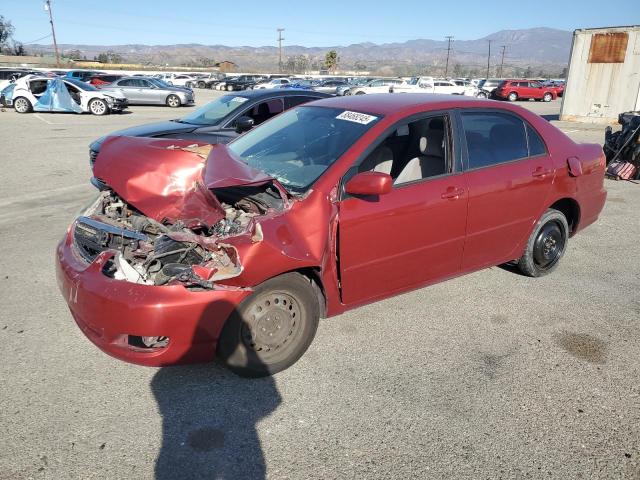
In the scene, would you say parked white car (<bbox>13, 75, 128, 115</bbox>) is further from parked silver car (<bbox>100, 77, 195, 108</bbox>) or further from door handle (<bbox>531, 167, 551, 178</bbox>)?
door handle (<bbox>531, 167, 551, 178</bbox>)

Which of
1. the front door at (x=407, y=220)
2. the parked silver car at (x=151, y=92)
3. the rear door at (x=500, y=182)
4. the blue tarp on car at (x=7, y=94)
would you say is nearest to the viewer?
the front door at (x=407, y=220)

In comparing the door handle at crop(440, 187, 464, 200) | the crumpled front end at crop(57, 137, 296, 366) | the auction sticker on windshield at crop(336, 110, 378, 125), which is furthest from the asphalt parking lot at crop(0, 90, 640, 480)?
the auction sticker on windshield at crop(336, 110, 378, 125)

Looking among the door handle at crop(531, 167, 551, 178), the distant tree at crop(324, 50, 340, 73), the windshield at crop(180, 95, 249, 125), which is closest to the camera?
the door handle at crop(531, 167, 551, 178)

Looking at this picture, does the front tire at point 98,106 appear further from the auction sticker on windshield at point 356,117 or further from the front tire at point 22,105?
the auction sticker on windshield at point 356,117

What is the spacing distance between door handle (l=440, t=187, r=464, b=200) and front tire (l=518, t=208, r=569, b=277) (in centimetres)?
117

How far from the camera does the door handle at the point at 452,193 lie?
3.57 meters

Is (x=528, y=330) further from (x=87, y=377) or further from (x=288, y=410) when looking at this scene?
(x=87, y=377)

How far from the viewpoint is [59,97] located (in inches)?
773

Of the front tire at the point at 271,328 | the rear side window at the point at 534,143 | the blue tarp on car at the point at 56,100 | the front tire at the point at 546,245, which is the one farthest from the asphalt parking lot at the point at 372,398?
the blue tarp on car at the point at 56,100

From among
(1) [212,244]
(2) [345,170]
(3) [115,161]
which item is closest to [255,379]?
(1) [212,244]

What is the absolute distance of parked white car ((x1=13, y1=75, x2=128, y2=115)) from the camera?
773 inches

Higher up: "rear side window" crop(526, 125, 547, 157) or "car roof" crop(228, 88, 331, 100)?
"car roof" crop(228, 88, 331, 100)

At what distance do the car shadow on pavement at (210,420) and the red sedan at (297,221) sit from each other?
18 centimetres

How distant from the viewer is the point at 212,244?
2.80 metres
